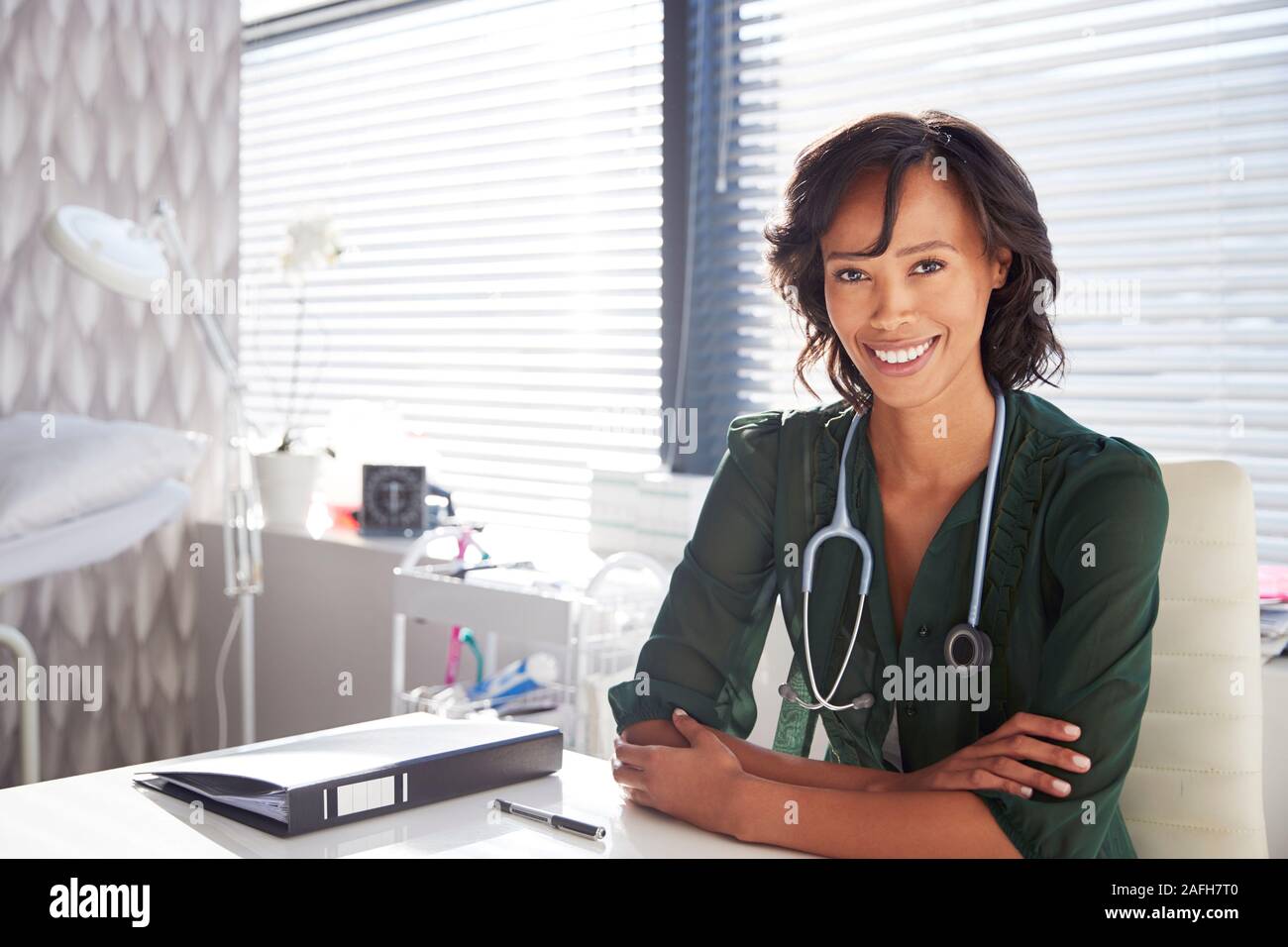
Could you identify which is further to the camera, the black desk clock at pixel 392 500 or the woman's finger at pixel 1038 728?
the black desk clock at pixel 392 500

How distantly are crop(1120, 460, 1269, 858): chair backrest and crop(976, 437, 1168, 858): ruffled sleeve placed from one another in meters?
0.08

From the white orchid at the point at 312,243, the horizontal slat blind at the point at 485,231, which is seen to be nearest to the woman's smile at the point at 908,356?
the horizontal slat blind at the point at 485,231

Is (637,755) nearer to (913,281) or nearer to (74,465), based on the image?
(913,281)

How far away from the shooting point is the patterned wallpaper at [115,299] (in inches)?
115

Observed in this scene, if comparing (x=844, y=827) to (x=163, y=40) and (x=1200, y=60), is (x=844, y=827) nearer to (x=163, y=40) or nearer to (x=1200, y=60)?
(x=1200, y=60)

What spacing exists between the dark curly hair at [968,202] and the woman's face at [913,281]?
0.02m

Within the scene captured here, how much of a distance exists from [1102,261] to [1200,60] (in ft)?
1.11

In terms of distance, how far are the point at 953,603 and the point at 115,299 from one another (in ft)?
8.03

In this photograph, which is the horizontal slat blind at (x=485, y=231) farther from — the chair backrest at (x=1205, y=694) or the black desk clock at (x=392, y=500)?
the chair backrest at (x=1205, y=694)

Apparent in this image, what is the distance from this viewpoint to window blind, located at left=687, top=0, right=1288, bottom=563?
1948 mm

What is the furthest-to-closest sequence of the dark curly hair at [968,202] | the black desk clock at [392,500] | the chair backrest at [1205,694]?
the black desk clock at [392,500] → the dark curly hair at [968,202] → the chair backrest at [1205,694]

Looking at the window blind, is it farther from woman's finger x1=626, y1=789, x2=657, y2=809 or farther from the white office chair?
the white office chair

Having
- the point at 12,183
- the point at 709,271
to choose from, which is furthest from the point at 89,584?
the point at 709,271

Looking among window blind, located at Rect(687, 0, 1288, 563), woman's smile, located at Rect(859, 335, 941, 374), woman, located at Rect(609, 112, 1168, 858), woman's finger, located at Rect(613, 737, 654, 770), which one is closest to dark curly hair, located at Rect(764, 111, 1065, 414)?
woman, located at Rect(609, 112, 1168, 858)
